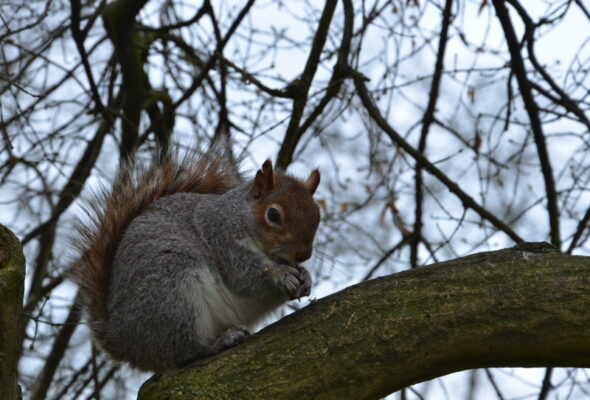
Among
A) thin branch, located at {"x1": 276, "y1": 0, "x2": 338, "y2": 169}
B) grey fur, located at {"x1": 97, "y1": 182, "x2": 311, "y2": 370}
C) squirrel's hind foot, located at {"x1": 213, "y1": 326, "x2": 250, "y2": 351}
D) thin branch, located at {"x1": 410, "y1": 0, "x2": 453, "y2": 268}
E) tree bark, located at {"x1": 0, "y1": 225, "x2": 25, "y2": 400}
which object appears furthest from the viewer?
thin branch, located at {"x1": 410, "y1": 0, "x2": 453, "y2": 268}

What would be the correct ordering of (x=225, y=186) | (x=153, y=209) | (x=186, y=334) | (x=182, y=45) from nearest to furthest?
(x=186, y=334) < (x=153, y=209) < (x=225, y=186) < (x=182, y=45)

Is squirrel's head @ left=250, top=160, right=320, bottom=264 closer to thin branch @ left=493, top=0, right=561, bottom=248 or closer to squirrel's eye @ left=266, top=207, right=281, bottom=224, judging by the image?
squirrel's eye @ left=266, top=207, right=281, bottom=224

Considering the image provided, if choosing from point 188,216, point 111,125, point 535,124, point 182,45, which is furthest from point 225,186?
point 535,124

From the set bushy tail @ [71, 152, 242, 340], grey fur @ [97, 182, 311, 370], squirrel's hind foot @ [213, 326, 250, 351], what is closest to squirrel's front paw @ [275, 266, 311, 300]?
grey fur @ [97, 182, 311, 370]

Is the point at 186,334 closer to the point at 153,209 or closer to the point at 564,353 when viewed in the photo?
the point at 153,209

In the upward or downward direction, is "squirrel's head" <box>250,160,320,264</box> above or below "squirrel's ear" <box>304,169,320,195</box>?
below

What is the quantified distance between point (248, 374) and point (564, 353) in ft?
2.41

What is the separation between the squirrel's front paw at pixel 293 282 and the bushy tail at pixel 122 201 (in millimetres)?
547

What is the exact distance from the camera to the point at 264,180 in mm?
2551

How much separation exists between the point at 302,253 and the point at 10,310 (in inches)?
34.6

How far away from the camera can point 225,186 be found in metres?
2.85

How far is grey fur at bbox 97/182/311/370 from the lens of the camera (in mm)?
2205

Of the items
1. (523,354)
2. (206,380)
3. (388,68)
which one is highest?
(388,68)

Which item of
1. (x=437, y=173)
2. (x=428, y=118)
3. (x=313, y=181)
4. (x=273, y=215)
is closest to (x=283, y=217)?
(x=273, y=215)
